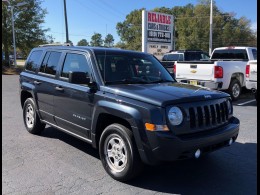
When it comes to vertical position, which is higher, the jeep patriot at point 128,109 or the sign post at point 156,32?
the sign post at point 156,32

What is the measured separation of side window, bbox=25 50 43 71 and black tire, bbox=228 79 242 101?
283 inches

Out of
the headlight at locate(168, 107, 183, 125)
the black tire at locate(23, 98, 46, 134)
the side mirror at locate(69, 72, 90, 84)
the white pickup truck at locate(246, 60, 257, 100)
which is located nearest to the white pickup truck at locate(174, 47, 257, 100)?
the white pickup truck at locate(246, 60, 257, 100)

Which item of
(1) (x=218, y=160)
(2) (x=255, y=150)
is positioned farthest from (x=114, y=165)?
(2) (x=255, y=150)

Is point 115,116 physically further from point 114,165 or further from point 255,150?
point 255,150

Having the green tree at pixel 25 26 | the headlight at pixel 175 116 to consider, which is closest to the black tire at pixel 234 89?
the headlight at pixel 175 116

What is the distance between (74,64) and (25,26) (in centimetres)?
3508

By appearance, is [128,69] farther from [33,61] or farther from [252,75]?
[252,75]

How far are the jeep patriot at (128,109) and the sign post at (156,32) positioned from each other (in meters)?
13.1

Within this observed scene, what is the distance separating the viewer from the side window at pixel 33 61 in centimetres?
672

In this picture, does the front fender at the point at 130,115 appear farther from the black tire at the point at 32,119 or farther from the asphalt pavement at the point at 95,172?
the black tire at the point at 32,119

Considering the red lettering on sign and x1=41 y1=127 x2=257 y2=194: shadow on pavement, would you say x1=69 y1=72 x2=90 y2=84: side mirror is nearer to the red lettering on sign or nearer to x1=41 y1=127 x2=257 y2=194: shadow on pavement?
x1=41 y1=127 x2=257 y2=194: shadow on pavement

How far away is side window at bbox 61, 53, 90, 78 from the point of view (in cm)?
526

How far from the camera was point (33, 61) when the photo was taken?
6.91 m

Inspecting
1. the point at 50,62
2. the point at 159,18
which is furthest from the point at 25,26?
the point at 50,62
